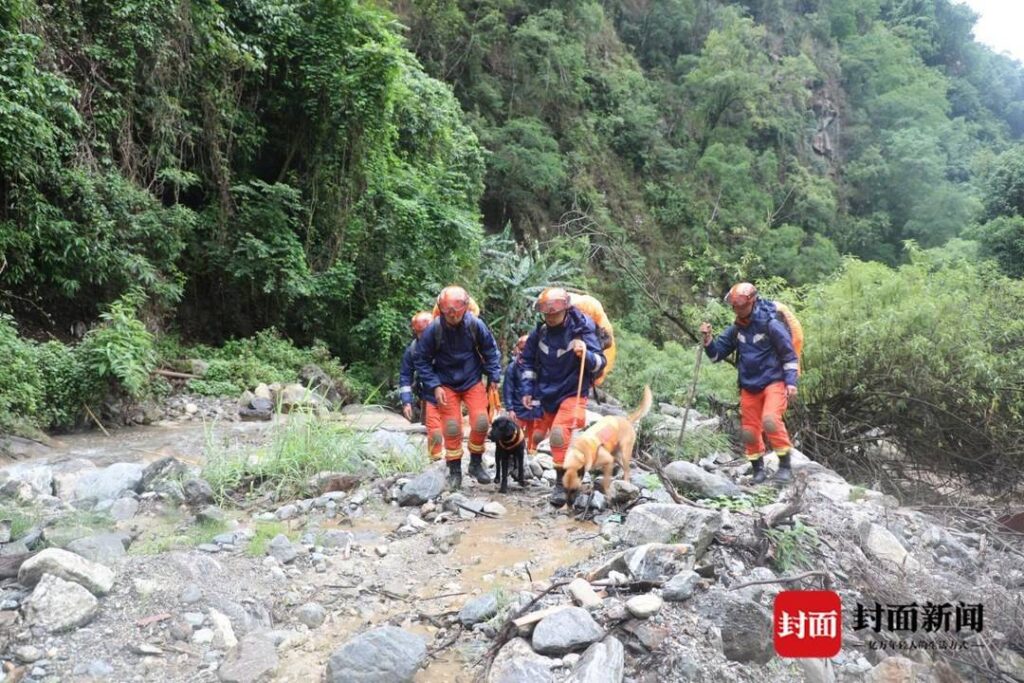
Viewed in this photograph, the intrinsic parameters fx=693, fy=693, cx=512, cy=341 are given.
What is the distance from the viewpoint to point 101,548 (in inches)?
159

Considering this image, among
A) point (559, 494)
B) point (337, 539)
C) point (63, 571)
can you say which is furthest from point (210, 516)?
point (559, 494)

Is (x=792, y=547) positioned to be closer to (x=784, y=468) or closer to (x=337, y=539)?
(x=784, y=468)

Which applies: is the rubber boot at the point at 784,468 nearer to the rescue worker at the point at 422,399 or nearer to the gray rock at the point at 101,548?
the rescue worker at the point at 422,399

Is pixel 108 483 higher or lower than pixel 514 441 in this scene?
lower

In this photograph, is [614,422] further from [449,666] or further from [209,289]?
[209,289]

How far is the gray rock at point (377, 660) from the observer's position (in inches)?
120

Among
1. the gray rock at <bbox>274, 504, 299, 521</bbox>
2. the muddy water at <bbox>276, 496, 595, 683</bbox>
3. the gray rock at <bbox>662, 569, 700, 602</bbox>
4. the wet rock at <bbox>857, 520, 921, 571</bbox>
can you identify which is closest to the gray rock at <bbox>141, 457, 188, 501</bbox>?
the gray rock at <bbox>274, 504, 299, 521</bbox>

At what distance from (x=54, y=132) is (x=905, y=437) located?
11.8m

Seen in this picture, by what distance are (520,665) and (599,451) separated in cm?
247

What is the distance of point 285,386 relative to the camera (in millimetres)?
11055

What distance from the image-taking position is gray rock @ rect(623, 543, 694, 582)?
141 inches

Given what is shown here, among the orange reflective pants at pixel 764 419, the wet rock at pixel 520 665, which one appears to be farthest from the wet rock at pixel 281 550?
the orange reflective pants at pixel 764 419

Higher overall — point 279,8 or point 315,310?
point 279,8

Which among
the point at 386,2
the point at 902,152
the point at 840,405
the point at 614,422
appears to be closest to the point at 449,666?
the point at 614,422
